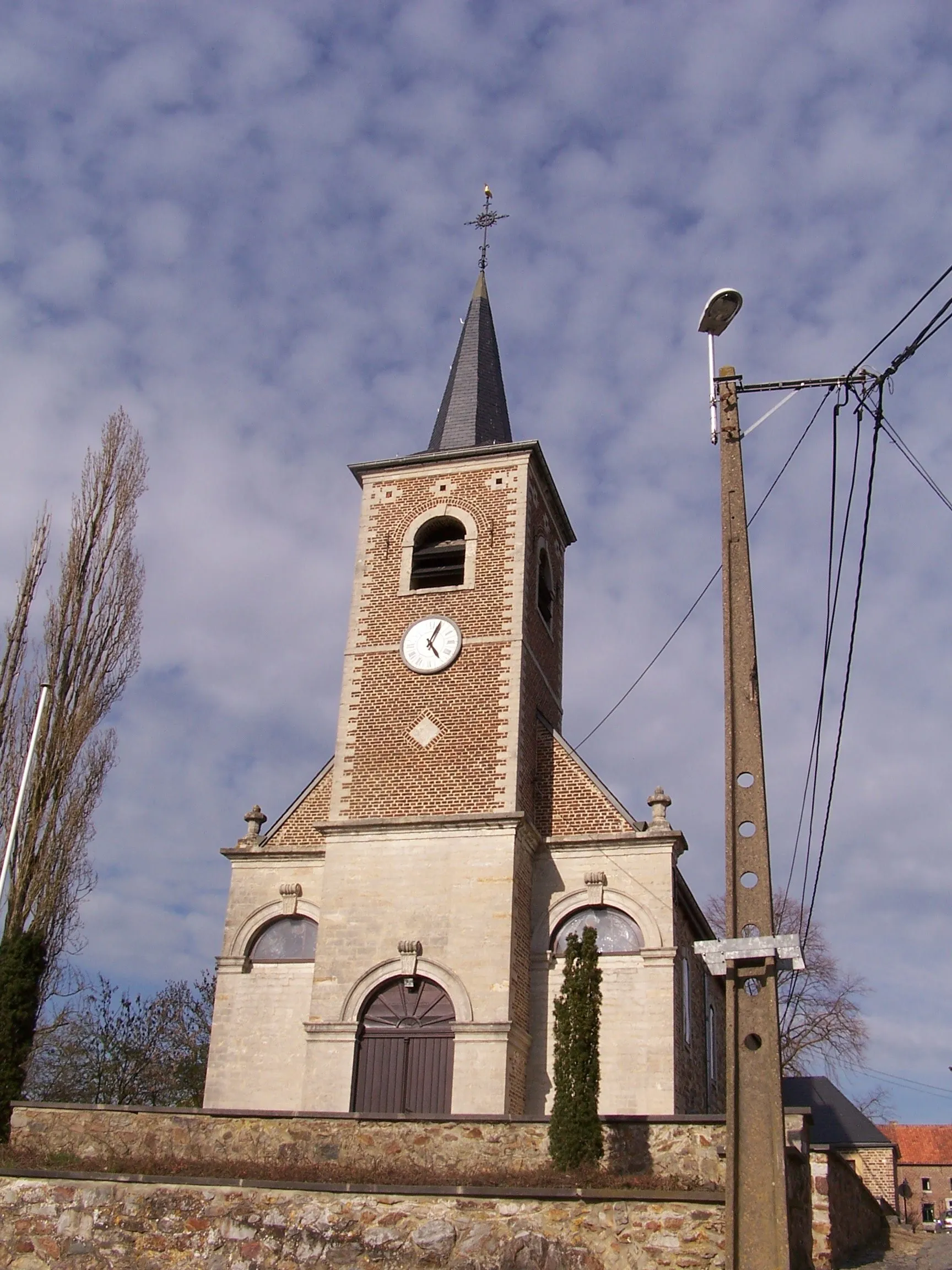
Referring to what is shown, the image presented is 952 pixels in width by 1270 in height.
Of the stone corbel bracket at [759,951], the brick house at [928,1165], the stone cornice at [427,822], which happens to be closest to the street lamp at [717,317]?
the stone corbel bracket at [759,951]

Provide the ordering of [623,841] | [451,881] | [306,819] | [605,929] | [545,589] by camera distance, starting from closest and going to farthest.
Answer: [451,881]
[605,929]
[623,841]
[306,819]
[545,589]

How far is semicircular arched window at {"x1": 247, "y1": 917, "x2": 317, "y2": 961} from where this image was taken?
66.4 feet

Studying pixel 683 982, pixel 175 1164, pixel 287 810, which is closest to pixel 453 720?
pixel 287 810

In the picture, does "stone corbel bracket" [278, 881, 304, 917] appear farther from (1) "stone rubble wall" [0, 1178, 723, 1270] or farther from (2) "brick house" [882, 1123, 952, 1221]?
(2) "brick house" [882, 1123, 952, 1221]

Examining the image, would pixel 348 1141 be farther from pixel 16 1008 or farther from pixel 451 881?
pixel 451 881

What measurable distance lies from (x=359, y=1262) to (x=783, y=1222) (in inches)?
204

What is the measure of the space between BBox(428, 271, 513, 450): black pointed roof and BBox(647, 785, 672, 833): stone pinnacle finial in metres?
7.63

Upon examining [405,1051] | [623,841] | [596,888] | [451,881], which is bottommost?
[405,1051]

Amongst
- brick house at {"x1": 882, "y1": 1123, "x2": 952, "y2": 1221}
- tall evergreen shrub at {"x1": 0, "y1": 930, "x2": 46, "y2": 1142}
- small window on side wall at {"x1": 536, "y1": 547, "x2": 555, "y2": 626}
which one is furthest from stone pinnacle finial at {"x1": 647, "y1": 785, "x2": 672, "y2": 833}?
brick house at {"x1": 882, "y1": 1123, "x2": 952, "y2": 1221}

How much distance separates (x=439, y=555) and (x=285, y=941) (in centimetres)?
749

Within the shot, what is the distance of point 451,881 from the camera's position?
63.2ft

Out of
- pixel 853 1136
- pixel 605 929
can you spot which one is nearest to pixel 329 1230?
pixel 605 929

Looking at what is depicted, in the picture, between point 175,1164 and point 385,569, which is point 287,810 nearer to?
point 385,569

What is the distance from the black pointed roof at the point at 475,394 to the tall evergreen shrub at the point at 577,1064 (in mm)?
11739
